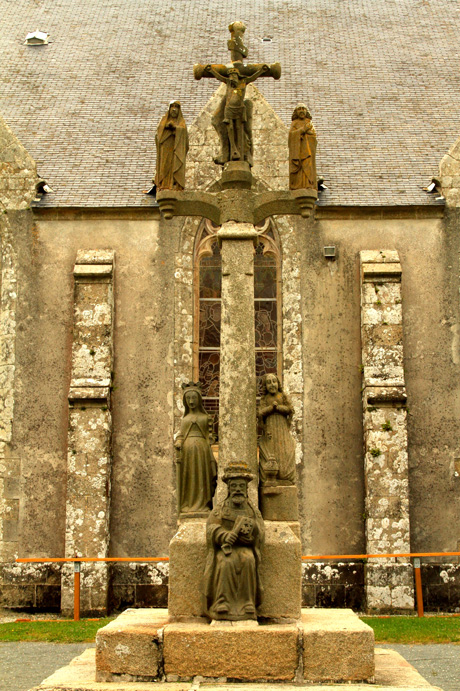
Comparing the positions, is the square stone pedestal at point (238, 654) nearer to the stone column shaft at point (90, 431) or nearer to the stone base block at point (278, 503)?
the stone base block at point (278, 503)

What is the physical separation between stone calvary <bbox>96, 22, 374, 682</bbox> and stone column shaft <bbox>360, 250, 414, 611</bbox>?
201 inches

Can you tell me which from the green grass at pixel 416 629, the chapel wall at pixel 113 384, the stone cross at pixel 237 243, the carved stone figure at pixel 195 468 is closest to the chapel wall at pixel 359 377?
the green grass at pixel 416 629

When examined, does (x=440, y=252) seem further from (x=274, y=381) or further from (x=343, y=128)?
(x=274, y=381)

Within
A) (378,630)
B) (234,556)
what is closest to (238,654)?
(234,556)

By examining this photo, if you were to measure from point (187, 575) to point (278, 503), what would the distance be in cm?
99

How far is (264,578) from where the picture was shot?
674 cm

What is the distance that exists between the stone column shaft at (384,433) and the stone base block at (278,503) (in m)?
5.70

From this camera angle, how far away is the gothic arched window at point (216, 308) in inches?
559

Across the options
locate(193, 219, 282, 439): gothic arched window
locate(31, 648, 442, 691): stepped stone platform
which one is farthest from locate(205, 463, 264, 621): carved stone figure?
locate(193, 219, 282, 439): gothic arched window

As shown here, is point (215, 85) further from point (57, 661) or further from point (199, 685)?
point (199, 685)

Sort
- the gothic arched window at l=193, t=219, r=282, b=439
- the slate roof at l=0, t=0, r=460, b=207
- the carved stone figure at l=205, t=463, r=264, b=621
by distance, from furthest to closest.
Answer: the slate roof at l=0, t=0, r=460, b=207, the gothic arched window at l=193, t=219, r=282, b=439, the carved stone figure at l=205, t=463, r=264, b=621

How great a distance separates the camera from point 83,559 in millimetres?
12539

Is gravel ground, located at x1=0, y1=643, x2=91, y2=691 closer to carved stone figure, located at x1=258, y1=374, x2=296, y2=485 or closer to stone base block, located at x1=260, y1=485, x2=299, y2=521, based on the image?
stone base block, located at x1=260, y1=485, x2=299, y2=521

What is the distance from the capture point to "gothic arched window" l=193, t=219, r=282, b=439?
14.2m
